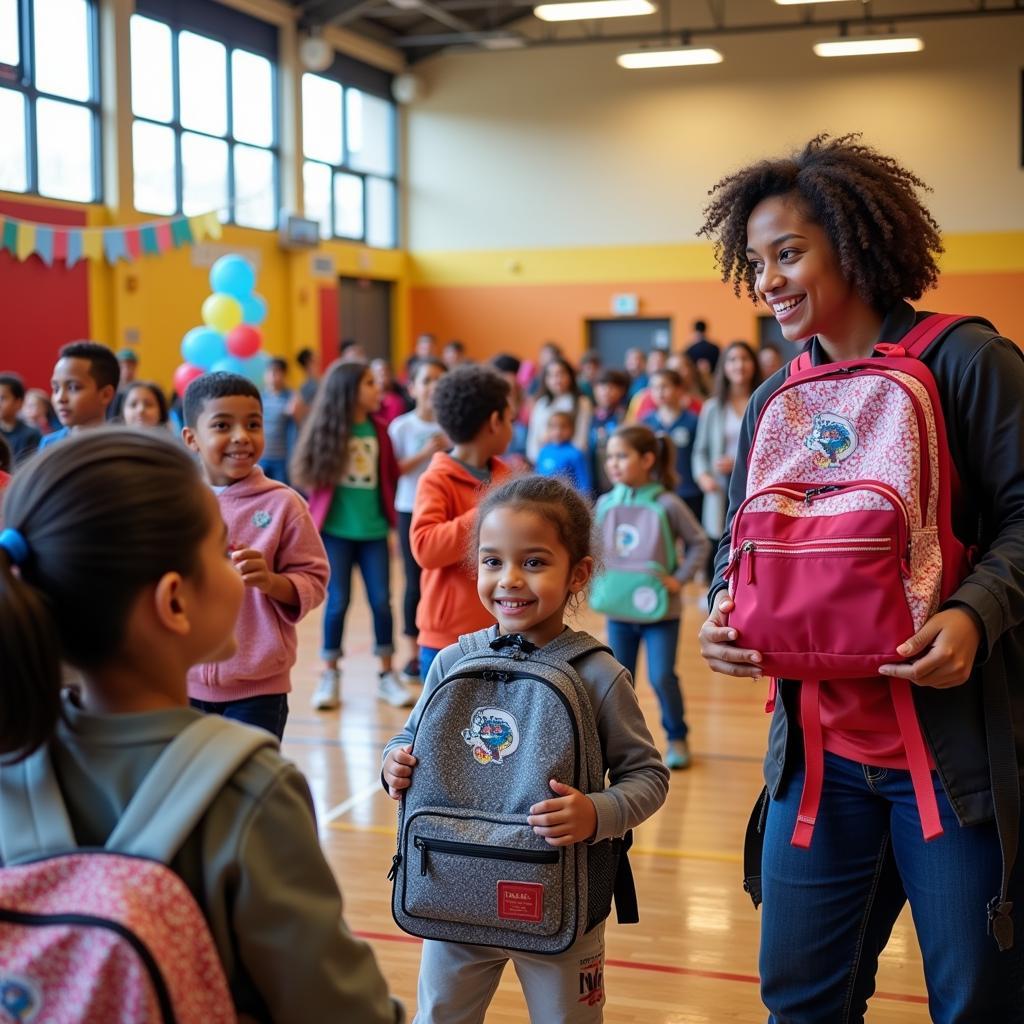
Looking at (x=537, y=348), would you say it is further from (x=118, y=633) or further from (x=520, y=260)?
(x=118, y=633)

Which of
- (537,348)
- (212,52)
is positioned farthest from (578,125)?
(212,52)

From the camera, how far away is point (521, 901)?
5.76ft

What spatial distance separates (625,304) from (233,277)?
634 centimetres

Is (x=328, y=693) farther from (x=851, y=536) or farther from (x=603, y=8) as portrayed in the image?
(x=603, y=8)

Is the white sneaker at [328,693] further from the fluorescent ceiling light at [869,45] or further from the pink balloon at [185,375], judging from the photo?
the fluorescent ceiling light at [869,45]

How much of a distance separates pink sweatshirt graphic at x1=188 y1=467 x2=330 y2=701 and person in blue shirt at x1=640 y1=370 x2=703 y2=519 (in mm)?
4559

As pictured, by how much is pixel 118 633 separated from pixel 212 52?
1228 centimetres

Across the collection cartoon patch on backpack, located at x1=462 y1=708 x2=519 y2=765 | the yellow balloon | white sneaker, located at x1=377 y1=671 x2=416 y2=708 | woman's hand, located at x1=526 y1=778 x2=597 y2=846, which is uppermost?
the yellow balloon

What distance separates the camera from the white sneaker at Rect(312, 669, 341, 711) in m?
5.32

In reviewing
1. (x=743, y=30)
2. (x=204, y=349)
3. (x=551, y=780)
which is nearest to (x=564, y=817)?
(x=551, y=780)

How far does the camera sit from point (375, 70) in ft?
49.9

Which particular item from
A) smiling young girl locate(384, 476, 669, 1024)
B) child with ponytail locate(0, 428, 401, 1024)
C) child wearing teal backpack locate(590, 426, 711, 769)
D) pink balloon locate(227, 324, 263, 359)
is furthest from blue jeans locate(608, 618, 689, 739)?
pink balloon locate(227, 324, 263, 359)

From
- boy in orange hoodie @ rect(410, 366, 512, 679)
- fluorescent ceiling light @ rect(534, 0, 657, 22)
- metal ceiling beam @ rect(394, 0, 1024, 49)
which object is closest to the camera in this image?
boy in orange hoodie @ rect(410, 366, 512, 679)

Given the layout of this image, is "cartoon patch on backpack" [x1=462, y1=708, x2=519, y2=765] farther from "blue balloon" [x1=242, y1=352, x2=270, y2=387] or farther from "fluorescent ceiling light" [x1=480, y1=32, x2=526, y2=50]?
"fluorescent ceiling light" [x1=480, y1=32, x2=526, y2=50]
